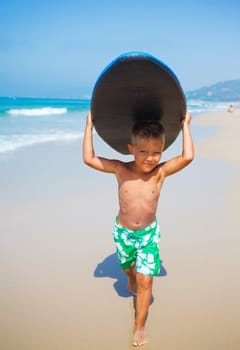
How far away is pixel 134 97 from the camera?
88.4 inches

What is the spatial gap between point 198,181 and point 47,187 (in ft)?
7.13

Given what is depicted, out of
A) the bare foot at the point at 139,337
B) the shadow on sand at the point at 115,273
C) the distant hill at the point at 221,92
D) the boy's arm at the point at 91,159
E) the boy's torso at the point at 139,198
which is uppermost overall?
the distant hill at the point at 221,92

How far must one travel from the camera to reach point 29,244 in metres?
3.17

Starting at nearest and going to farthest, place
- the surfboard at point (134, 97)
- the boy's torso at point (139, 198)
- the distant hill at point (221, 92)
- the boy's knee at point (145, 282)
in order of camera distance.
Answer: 1. the surfboard at point (134, 97)
2. the boy's knee at point (145, 282)
3. the boy's torso at point (139, 198)
4. the distant hill at point (221, 92)

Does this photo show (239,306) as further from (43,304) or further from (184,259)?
(43,304)

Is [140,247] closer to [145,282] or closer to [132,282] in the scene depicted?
[145,282]

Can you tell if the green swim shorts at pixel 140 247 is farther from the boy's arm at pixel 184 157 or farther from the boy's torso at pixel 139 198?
the boy's arm at pixel 184 157

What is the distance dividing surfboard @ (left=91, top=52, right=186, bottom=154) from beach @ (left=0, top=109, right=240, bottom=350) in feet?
3.46

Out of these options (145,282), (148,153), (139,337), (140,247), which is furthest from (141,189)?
(139,337)

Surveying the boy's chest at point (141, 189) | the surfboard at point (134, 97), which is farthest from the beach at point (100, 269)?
the surfboard at point (134, 97)

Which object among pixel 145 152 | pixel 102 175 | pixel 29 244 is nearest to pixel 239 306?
pixel 145 152

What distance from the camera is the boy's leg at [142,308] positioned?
2.07m

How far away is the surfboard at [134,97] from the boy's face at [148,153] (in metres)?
0.27

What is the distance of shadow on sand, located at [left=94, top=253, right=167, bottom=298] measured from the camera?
2.59 meters
